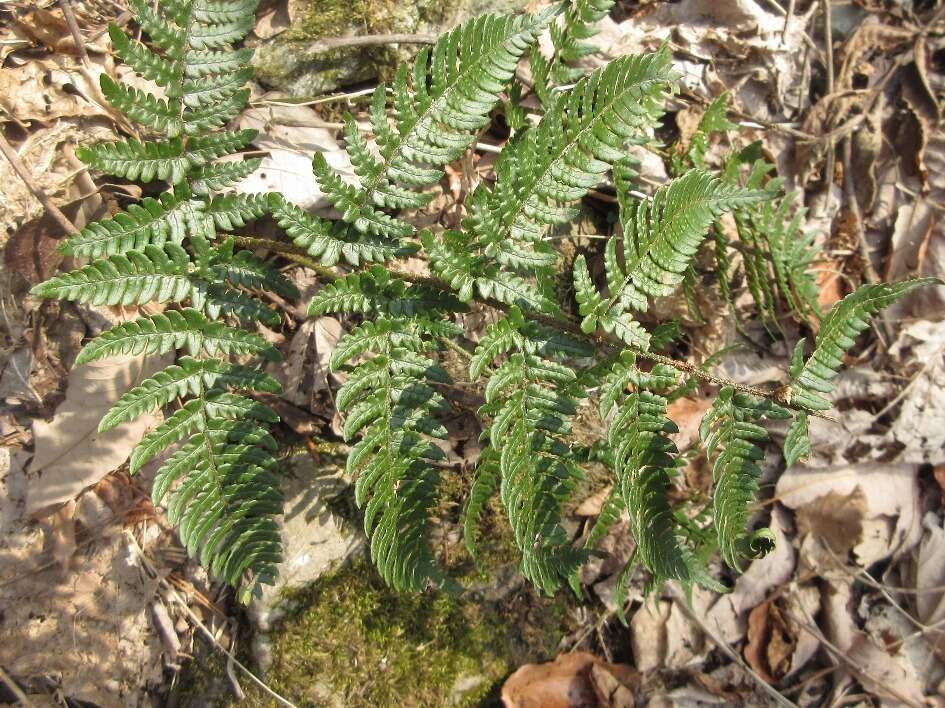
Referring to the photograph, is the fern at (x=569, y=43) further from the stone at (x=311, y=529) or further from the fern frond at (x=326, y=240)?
the stone at (x=311, y=529)

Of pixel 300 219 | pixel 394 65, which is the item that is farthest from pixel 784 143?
pixel 300 219

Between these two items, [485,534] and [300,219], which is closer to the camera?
[300,219]

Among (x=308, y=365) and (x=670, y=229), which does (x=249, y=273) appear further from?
(x=670, y=229)

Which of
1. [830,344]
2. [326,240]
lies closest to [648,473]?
[830,344]

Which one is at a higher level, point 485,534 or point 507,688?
point 485,534

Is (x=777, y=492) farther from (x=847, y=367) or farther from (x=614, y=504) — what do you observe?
(x=614, y=504)
